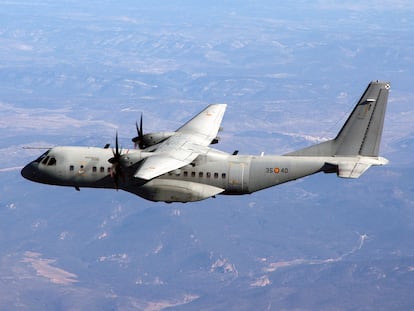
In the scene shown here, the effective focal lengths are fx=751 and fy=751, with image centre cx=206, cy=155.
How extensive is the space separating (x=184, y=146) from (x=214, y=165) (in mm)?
3705

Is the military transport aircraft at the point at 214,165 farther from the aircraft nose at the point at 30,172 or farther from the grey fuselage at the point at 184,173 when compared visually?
the aircraft nose at the point at 30,172

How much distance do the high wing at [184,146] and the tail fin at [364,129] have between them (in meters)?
11.3

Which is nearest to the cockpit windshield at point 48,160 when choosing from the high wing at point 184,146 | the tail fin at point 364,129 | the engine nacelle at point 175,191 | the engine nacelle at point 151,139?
the engine nacelle at point 175,191

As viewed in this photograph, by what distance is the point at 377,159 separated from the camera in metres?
67.1

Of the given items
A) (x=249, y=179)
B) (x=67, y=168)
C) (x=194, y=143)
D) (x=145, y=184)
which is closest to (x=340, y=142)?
(x=249, y=179)

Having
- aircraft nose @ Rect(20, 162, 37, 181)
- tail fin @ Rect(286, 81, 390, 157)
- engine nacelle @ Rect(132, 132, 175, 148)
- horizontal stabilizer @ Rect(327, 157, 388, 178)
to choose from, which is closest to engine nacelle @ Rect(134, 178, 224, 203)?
engine nacelle @ Rect(132, 132, 175, 148)

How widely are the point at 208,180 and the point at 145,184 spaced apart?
5.63m

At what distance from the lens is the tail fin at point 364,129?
217 feet

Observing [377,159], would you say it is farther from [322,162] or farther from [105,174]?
[105,174]

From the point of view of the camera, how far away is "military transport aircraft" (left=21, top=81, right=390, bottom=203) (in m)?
65.8

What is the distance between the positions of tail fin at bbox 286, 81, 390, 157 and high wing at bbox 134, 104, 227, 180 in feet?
37.1

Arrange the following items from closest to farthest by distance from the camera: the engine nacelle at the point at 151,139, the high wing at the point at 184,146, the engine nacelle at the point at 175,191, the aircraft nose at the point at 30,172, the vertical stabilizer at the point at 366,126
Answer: the high wing at the point at 184,146 → the engine nacelle at the point at 175,191 → the vertical stabilizer at the point at 366,126 → the aircraft nose at the point at 30,172 → the engine nacelle at the point at 151,139

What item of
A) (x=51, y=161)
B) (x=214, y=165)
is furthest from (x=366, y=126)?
(x=51, y=161)

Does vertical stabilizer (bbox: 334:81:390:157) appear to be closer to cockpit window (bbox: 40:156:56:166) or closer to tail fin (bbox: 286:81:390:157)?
tail fin (bbox: 286:81:390:157)
